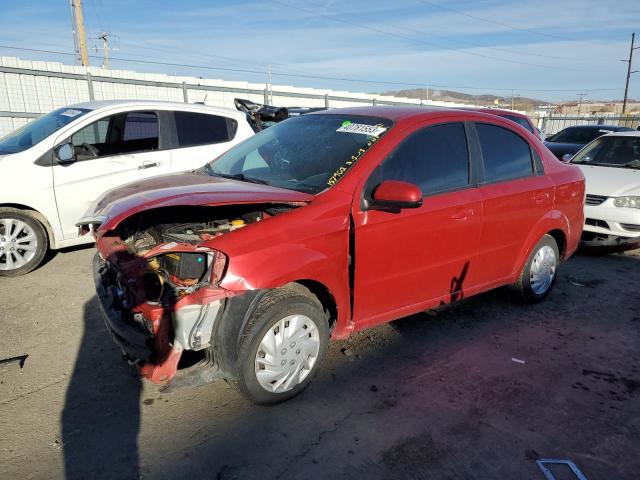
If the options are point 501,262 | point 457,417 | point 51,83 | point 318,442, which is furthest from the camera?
point 51,83

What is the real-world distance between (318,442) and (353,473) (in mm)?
291

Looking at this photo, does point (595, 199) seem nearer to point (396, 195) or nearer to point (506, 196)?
point (506, 196)

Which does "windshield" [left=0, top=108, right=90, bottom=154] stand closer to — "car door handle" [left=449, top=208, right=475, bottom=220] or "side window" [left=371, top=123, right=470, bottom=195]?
"side window" [left=371, top=123, right=470, bottom=195]

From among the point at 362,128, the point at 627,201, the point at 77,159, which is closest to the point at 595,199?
the point at 627,201

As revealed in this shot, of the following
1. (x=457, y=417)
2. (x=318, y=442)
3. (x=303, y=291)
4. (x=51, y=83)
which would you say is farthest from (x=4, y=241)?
(x=51, y=83)

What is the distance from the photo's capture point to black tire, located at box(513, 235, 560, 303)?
14.4 feet

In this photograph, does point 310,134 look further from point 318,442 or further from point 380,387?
point 318,442

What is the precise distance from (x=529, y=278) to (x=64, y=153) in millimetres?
4924

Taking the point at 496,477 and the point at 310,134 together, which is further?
the point at 310,134

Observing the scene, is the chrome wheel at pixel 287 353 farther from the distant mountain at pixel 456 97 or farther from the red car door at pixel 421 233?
the distant mountain at pixel 456 97

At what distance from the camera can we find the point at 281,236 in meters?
2.75

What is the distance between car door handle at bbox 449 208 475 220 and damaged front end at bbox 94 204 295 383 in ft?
4.28

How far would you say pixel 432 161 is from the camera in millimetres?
3486

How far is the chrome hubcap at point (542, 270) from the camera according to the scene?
4473mm
